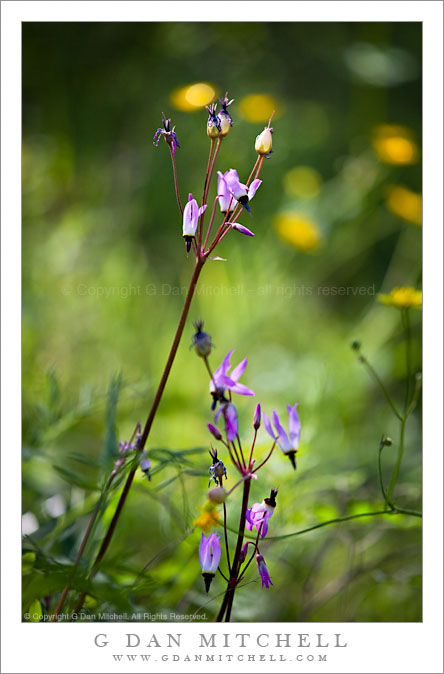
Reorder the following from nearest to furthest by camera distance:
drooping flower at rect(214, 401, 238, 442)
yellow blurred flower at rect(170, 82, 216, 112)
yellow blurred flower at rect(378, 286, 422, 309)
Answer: drooping flower at rect(214, 401, 238, 442) → yellow blurred flower at rect(378, 286, 422, 309) → yellow blurred flower at rect(170, 82, 216, 112)

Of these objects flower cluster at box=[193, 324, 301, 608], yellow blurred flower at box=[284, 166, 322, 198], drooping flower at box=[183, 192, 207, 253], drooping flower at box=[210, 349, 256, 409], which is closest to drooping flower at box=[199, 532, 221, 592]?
flower cluster at box=[193, 324, 301, 608]

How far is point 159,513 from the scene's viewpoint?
0.70 m

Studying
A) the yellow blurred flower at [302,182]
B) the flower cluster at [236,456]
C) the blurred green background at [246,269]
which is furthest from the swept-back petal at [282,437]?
the yellow blurred flower at [302,182]

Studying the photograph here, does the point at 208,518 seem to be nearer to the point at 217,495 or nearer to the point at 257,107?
the point at 217,495

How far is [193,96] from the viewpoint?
0.80m

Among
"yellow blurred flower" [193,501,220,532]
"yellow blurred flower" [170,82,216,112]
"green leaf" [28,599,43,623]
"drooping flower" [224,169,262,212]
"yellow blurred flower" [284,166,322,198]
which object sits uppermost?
"yellow blurred flower" [284,166,322,198]

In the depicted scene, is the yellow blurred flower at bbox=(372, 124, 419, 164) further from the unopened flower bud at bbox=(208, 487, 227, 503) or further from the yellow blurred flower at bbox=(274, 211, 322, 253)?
the unopened flower bud at bbox=(208, 487, 227, 503)

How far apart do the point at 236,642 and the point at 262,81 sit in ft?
2.43

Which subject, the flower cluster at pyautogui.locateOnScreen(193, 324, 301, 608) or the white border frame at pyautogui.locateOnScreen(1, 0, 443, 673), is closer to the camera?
the flower cluster at pyautogui.locateOnScreen(193, 324, 301, 608)

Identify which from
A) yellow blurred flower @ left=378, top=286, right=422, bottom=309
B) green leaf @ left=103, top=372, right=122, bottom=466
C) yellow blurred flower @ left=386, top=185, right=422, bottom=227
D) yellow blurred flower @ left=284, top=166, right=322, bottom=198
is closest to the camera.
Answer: green leaf @ left=103, top=372, right=122, bottom=466

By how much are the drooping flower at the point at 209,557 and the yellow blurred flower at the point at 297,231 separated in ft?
2.08

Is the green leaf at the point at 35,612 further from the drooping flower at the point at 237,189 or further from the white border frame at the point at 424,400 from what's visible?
the drooping flower at the point at 237,189

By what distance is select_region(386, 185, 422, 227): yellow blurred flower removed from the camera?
892 mm

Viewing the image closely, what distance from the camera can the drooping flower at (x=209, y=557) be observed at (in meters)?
0.41
